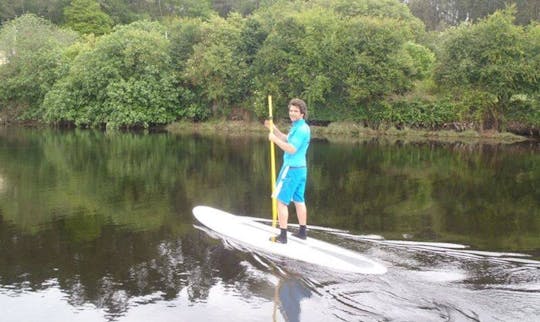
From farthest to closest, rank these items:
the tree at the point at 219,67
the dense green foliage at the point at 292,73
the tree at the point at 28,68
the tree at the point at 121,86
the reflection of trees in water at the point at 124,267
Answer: the tree at the point at 28,68 → the tree at the point at 121,86 → the tree at the point at 219,67 → the dense green foliage at the point at 292,73 → the reflection of trees in water at the point at 124,267

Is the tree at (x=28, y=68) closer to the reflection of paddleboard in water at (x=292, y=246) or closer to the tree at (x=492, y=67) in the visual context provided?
the tree at (x=492, y=67)

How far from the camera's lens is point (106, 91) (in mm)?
38125

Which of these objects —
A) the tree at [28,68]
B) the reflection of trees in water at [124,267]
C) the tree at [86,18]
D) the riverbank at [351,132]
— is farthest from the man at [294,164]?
the tree at [86,18]

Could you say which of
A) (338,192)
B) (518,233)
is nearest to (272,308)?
(518,233)

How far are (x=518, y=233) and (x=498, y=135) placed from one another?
2329 centimetres

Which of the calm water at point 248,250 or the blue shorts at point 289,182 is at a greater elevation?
the blue shorts at point 289,182

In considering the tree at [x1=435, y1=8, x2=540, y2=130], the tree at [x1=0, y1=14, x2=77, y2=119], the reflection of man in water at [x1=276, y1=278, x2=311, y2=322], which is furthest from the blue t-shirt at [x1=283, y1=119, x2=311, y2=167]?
the tree at [x1=0, y1=14, x2=77, y2=119]

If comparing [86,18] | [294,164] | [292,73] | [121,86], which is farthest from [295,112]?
[86,18]

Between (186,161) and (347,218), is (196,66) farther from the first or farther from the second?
(347,218)

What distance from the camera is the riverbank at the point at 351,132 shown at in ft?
100

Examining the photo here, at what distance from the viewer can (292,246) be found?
787cm

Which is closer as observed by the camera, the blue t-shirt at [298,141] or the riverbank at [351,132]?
the blue t-shirt at [298,141]

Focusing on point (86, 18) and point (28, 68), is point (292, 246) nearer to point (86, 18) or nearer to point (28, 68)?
point (28, 68)

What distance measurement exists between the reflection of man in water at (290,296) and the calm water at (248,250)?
2cm
